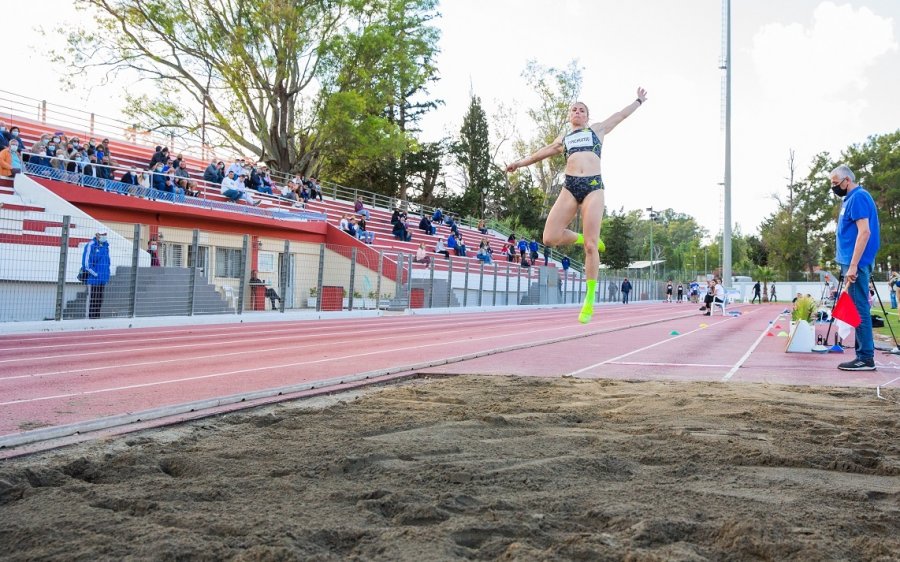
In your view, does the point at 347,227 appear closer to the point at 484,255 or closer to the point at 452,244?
the point at 452,244

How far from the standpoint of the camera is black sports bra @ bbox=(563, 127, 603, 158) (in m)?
6.18

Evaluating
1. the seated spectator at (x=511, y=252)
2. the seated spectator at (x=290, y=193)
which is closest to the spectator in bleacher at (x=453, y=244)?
the seated spectator at (x=511, y=252)

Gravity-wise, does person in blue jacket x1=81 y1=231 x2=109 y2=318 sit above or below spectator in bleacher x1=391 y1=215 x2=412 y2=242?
below

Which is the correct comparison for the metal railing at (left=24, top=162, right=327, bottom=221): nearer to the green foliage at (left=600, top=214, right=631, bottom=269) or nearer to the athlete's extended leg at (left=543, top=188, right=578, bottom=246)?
the athlete's extended leg at (left=543, top=188, right=578, bottom=246)

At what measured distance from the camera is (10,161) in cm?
1766

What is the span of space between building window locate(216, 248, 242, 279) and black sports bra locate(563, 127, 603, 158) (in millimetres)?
14075

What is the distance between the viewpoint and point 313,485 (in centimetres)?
345

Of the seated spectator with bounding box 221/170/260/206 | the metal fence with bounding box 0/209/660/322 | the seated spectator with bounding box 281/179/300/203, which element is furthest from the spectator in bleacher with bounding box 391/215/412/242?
the seated spectator with bounding box 221/170/260/206

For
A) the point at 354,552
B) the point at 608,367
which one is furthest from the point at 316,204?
the point at 354,552

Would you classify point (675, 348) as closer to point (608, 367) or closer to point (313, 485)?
point (608, 367)

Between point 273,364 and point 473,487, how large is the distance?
20.8 feet

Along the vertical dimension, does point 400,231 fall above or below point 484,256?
above

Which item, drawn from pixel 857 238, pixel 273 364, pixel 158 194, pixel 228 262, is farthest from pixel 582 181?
pixel 158 194

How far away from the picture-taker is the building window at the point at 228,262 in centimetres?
1870
